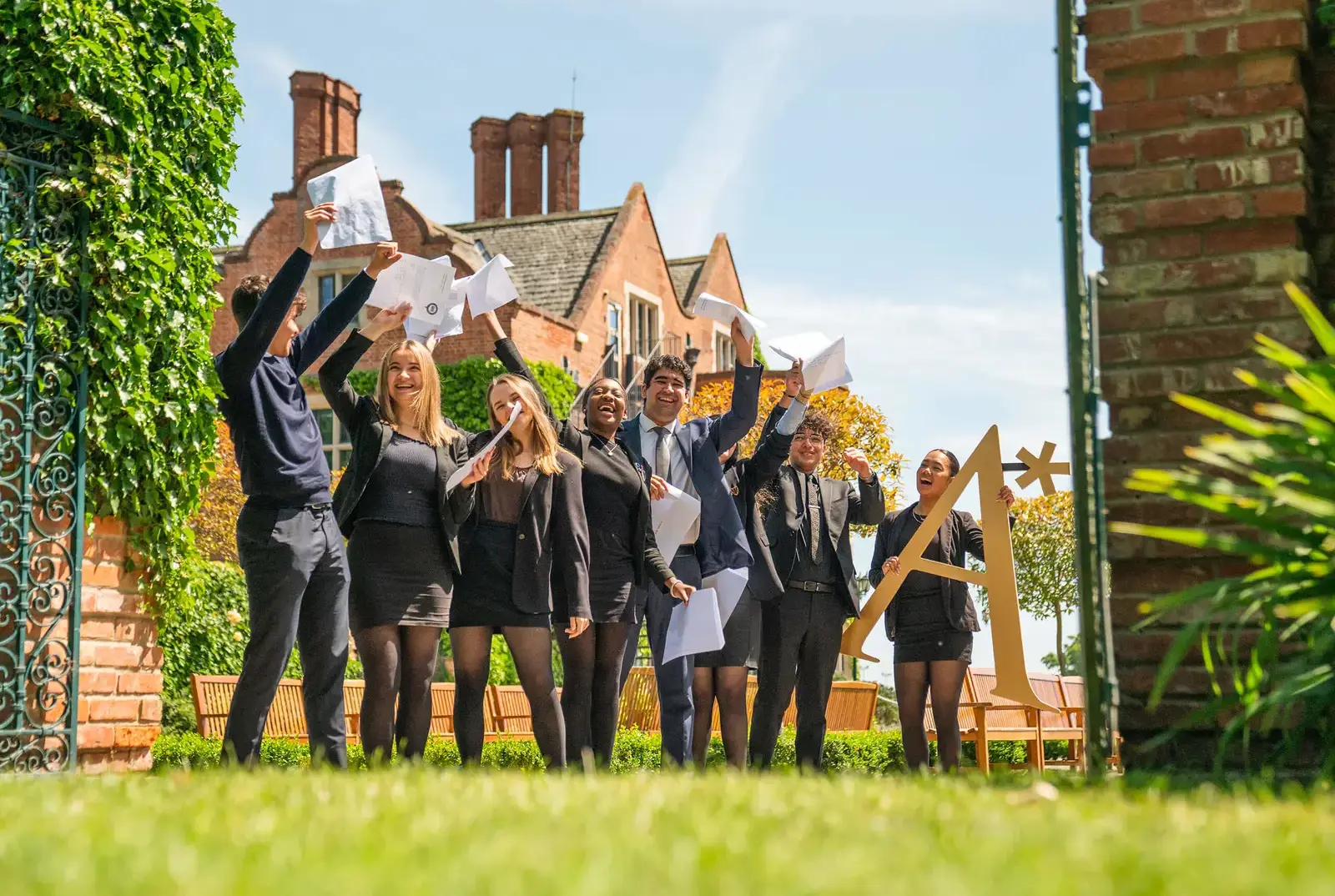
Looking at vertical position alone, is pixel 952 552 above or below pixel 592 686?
above

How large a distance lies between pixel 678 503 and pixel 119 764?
2.97 meters

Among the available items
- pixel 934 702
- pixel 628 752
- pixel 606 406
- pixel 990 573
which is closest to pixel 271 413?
pixel 606 406

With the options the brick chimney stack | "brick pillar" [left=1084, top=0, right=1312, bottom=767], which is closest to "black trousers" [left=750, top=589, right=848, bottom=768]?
"brick pillar" [left=1084, top=0, right=1312, bottom=767]

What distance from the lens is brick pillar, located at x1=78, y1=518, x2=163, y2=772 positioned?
284 inches

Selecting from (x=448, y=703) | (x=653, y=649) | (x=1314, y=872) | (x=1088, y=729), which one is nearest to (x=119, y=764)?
(x=653, y=649)

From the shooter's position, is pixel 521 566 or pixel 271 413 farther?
pixel 521 566

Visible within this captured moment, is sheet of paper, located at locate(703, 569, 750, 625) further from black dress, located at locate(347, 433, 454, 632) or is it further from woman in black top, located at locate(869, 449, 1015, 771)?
black dress, located at locate(347, 433, 454, 632)

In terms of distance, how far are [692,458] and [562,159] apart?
3448 centimetres

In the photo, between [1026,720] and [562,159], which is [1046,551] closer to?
[562,159]

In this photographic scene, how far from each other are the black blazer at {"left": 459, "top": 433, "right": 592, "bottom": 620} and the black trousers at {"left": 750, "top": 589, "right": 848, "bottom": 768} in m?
1.71

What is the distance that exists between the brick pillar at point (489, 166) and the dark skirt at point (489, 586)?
35.8 m

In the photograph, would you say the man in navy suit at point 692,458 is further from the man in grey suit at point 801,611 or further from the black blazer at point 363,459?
the black blazer at point 363,459

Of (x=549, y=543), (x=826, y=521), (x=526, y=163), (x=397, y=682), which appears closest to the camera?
(x=397, y=682)

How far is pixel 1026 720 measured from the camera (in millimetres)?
14078
